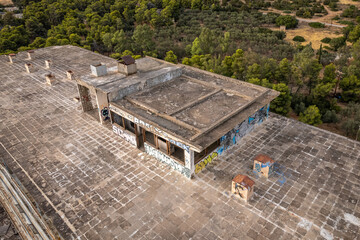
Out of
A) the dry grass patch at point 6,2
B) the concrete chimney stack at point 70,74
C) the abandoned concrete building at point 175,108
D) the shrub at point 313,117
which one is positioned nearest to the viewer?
the abandoned concrete building at point 175,108

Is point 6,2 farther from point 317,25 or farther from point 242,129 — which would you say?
point 242,129

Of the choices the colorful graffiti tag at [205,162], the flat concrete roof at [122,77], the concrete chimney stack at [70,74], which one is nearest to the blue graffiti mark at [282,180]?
the colorful graffiti tag at [205,162]

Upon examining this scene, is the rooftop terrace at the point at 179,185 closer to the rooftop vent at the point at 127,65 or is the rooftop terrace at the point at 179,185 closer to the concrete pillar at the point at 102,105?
the concrete pillar at the point at 102,105

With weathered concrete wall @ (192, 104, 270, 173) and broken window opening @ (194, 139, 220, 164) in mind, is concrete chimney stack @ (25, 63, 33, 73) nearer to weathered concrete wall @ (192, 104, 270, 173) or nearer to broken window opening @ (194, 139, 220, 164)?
broken window opening @ (194, 139, 220, 164)

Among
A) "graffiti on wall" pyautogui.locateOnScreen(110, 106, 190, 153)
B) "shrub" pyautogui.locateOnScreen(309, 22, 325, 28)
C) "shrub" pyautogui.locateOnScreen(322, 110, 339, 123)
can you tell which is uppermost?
"graffiti on wall" pyautogui.locateOnScreen(110, 106, 190, 153)

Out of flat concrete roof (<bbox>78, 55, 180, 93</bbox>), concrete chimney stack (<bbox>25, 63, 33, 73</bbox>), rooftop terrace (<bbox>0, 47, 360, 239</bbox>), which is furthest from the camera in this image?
concrete chimney stack (<bbox>25, 63, 33, 73</bbox>)

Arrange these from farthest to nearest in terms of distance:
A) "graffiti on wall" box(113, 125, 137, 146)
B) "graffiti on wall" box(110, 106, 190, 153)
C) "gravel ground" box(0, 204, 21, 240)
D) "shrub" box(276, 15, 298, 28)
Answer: "shrub" box(276, 15, 298, 28) < "graffiti on wall" box(113, 125, 137, 146) < "gravel ground" box(0, 204, 21, 240) < "graffiti on wall" box(110, 106, 190, 153)

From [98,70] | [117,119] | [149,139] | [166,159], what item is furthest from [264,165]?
[98,70]

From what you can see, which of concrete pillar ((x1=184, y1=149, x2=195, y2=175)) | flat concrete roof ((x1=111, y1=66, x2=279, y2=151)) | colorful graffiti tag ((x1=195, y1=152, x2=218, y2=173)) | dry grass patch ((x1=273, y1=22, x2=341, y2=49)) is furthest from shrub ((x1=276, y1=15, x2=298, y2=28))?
concrete pillar ((x1=184, y1=149, x2=195, y2=175))
